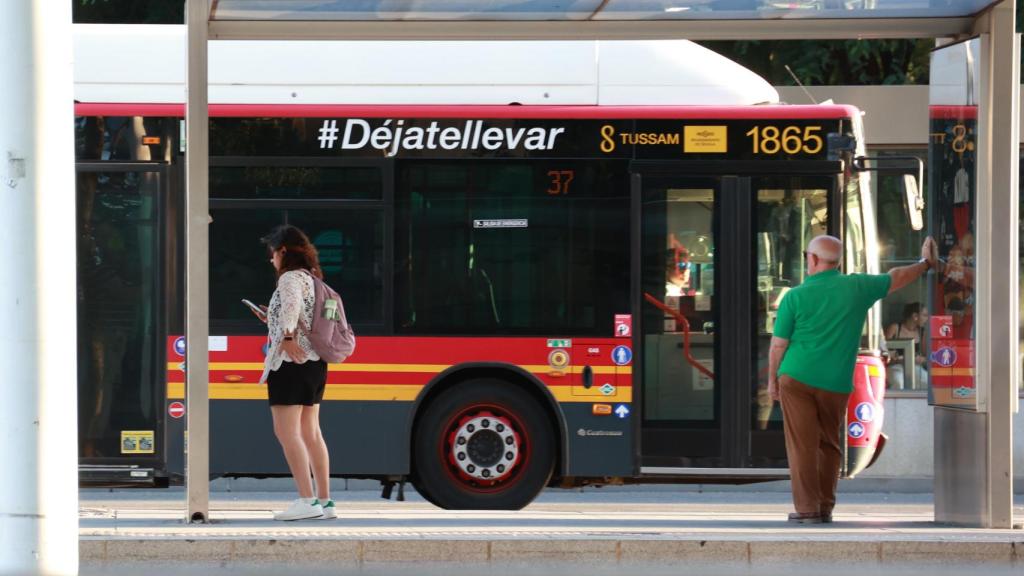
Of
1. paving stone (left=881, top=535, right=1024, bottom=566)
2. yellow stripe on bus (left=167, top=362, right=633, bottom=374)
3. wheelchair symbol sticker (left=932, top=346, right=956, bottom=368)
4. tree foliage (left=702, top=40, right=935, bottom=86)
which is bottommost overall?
paving stone (left=881, top=535, right=1024, bottom=566)

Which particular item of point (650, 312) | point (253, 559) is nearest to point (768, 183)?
point (650, 312)

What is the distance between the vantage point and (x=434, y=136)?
11336mm

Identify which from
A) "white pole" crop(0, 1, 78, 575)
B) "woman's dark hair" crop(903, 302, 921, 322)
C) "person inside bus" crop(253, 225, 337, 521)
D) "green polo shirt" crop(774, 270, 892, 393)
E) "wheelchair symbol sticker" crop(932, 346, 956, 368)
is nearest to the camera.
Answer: "white pole" crop(0, 1, 78, 575)

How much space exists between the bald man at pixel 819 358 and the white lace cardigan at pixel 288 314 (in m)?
2.50

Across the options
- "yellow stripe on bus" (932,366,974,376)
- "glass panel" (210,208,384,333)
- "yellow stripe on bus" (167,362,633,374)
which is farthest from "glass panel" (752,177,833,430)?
"glass panel" (210,208,384,333)

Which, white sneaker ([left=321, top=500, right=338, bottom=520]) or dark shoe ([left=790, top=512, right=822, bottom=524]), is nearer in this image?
dark shoe ([left=790, top=512, right=822, bottom=524])

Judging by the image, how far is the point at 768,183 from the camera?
1134 cm

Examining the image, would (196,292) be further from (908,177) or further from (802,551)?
(908,177)

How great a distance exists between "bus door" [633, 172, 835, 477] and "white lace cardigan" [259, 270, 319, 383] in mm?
3013

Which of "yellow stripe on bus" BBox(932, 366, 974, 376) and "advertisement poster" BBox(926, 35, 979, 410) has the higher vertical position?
"advertisement poster" BBox(926, 35, 979, 410)

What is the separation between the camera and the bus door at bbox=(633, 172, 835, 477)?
37.1 feet

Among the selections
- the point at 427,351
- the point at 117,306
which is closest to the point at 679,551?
the point at 427,351

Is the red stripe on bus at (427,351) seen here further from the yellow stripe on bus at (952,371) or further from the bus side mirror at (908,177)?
the yellow stripe on bus at (952,371)

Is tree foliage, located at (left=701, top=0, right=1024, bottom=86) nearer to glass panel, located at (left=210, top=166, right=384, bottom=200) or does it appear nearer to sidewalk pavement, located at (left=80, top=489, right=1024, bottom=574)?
glass panel, located at (left=210, top=166, right=384, bottom=200)
